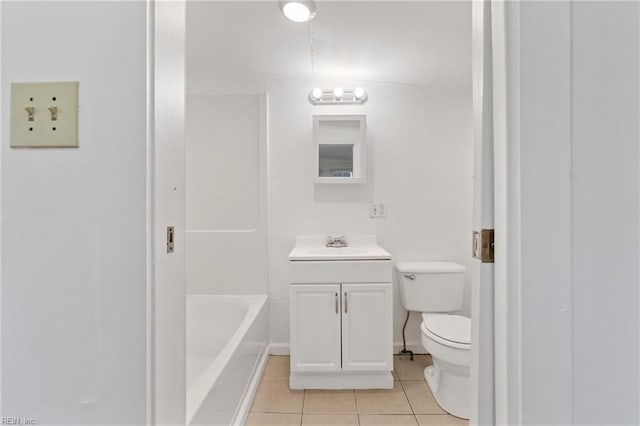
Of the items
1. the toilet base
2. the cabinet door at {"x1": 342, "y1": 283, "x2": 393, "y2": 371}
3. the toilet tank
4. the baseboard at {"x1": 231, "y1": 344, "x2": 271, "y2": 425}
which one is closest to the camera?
the baseboard at {"x1": 231, "y1": 344, "x2": 271, "y2": 425}

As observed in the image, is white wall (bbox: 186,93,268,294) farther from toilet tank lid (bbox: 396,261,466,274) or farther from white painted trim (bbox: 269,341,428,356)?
toilet tank lid (bbox: 396,261,466,274)

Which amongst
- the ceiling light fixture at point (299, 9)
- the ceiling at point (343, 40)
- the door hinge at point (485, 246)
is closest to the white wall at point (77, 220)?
the door hinge at point (485, 246)

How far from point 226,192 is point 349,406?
1603 mm

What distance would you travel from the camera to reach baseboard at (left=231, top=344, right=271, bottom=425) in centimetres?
163

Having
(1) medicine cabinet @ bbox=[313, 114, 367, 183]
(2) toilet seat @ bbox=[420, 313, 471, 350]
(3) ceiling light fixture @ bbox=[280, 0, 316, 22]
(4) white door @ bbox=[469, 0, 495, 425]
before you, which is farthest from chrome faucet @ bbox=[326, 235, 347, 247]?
(4) white door @ bbox=[469, 0, 495, 425]

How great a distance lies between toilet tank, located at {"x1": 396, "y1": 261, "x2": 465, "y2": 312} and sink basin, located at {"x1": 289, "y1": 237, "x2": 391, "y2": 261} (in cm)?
29

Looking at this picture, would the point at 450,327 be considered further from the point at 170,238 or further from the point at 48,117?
the point at 48,117

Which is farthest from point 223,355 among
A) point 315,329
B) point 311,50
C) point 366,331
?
point 311,50

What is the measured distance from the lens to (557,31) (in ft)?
2.17

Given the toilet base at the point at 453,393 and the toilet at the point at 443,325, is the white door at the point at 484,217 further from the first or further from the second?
the toilet base at the point at 453,393

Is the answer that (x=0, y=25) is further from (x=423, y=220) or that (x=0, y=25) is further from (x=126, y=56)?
(x=423, y=220)

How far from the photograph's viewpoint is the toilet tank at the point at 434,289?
222 centimetres

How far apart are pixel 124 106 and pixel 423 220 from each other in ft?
7.07

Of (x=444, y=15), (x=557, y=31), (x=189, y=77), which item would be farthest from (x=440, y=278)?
(x=189, y=77)
